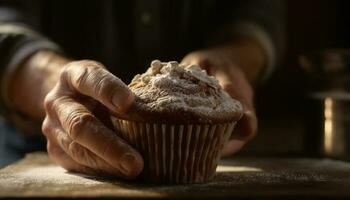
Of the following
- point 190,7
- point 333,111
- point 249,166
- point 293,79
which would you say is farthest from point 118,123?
point 293,79

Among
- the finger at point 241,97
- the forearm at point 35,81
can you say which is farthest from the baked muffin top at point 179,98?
the forearm at point 35,81

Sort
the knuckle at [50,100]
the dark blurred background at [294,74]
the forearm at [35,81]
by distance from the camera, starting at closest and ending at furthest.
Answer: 1. the knuckle at [50,100]
2. the forearm at [35,81]
3. the dark blurred background at [294,74]

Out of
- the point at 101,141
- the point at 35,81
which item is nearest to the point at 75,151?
the point at 101,141

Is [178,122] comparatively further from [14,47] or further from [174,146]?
[14,47]

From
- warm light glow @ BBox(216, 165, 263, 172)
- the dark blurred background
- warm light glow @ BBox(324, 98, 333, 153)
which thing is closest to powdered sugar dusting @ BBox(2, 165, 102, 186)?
warm light glow @ BBox(216, 165, 263, 172)

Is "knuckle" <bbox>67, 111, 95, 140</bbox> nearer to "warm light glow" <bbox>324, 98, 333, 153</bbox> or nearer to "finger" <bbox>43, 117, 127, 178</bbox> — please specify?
"finger" <bbox>43, 117, 127, 178</bbox>

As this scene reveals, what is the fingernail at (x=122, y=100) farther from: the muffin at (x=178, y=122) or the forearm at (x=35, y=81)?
the forearm at (x=35, y=81)
